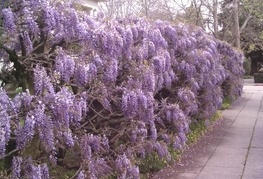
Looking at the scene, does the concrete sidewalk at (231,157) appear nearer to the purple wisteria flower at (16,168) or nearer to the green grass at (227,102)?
the green grass at (227,102)

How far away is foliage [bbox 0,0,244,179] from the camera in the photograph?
149 inches

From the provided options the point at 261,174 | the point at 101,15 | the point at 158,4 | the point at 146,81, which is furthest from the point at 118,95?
the point at 158,4

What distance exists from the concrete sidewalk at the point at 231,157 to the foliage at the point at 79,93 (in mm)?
534

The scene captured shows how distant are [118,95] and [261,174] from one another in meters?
2.72

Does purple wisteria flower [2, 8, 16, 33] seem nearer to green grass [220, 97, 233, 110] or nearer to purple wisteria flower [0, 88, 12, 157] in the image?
purple wisteria flower [0, 88, 12, 157]

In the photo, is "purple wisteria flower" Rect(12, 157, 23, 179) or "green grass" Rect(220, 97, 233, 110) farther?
"green grass" Rect(220, 97, 233, 110)

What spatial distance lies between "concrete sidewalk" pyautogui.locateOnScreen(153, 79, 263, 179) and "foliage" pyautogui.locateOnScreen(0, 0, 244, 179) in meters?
0.53

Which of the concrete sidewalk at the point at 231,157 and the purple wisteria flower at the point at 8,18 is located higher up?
the purple wisteria flower at the point at 8,18

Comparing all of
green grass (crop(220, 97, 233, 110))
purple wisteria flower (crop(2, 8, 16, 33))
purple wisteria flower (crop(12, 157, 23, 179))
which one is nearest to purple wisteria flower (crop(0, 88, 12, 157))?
purple wisteria flower (crop(12, 157, 23, 179))

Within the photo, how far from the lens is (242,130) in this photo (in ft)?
34.9

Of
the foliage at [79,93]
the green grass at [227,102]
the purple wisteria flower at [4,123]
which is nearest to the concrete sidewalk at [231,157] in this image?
the foliage at [79,93]

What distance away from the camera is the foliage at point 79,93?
377cm


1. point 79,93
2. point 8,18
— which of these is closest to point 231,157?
point 79,93

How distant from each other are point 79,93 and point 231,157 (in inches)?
159
